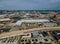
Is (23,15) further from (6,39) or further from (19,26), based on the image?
(6,39)

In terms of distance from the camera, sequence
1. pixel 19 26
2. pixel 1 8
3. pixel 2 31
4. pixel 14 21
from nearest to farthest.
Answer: pixel 2 31 < pixel 19 26 < pixel 14 21 < pixel 1 8

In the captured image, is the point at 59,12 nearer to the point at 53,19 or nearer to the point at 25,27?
the point at 53,19

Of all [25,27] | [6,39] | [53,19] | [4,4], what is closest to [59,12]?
[53,19]

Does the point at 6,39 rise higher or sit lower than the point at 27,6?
lower

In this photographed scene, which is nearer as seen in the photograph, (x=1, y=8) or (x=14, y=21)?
(x=14, y=21)

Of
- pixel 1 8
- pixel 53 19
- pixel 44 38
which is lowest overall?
pixel 44 38

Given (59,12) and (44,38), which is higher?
(59,12)

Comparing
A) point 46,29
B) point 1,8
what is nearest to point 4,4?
point 1,8

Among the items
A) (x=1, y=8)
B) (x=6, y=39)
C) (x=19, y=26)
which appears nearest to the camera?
(x=6, y=39)

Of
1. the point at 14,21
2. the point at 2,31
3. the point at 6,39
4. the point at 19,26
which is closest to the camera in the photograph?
the point at 6,39
